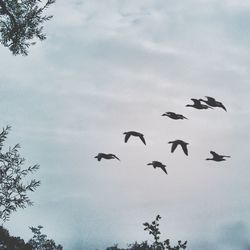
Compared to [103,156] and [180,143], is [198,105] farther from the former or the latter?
[103,156]

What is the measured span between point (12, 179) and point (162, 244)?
8.69 metres

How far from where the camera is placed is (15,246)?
2477 cm

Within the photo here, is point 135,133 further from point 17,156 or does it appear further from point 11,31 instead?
point 11,31

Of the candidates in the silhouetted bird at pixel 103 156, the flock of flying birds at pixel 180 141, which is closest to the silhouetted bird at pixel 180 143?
the flock of flying birds at pixel 180 141

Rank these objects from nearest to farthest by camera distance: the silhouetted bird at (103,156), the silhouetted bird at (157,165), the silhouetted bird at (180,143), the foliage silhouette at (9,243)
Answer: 1. the silhouetted bird at (103,156)
2. the silhouetted bird at (180,143)
3. the silhouetted bird at (157,165)
4. the foliage silhouette at (9,243)

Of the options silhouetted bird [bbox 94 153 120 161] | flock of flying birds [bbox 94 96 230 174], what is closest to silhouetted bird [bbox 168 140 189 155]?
Answer: flock of flying birds [bbox 94 96 230 174]

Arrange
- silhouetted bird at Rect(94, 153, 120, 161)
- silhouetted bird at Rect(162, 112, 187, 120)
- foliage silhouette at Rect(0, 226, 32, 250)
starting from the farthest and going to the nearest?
foliage silhouette at Rect(0, 226, 32, 250) < silhouetted bird at Rect(162, 112, 187, 120) < silhouetted bird at Rect(94, 153, 120, 161)

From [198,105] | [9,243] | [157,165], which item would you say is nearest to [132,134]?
[157,165]

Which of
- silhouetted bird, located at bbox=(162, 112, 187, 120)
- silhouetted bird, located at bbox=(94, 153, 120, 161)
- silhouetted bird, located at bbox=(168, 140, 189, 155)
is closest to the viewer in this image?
silhouetted bird, located at bbox=(94, 153, 120, 161)

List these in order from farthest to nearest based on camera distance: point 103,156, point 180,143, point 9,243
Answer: point 9,243
point 180,143
point 103,156

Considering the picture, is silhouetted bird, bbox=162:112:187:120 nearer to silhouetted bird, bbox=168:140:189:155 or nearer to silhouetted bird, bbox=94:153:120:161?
silhouetted bird, bbox=168:140:189:155

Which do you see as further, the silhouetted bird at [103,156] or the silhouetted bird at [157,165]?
the silhouetted bird at [157,165]

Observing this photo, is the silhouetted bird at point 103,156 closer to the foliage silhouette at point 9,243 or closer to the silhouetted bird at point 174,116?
the silhouetted bird at point 174,116

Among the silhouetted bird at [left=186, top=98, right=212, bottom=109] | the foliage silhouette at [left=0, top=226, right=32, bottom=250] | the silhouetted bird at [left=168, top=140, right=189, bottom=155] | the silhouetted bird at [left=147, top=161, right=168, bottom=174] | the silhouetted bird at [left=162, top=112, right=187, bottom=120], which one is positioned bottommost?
the foliage silhouette at [left=0, top=226, right=32, bottom=250]
